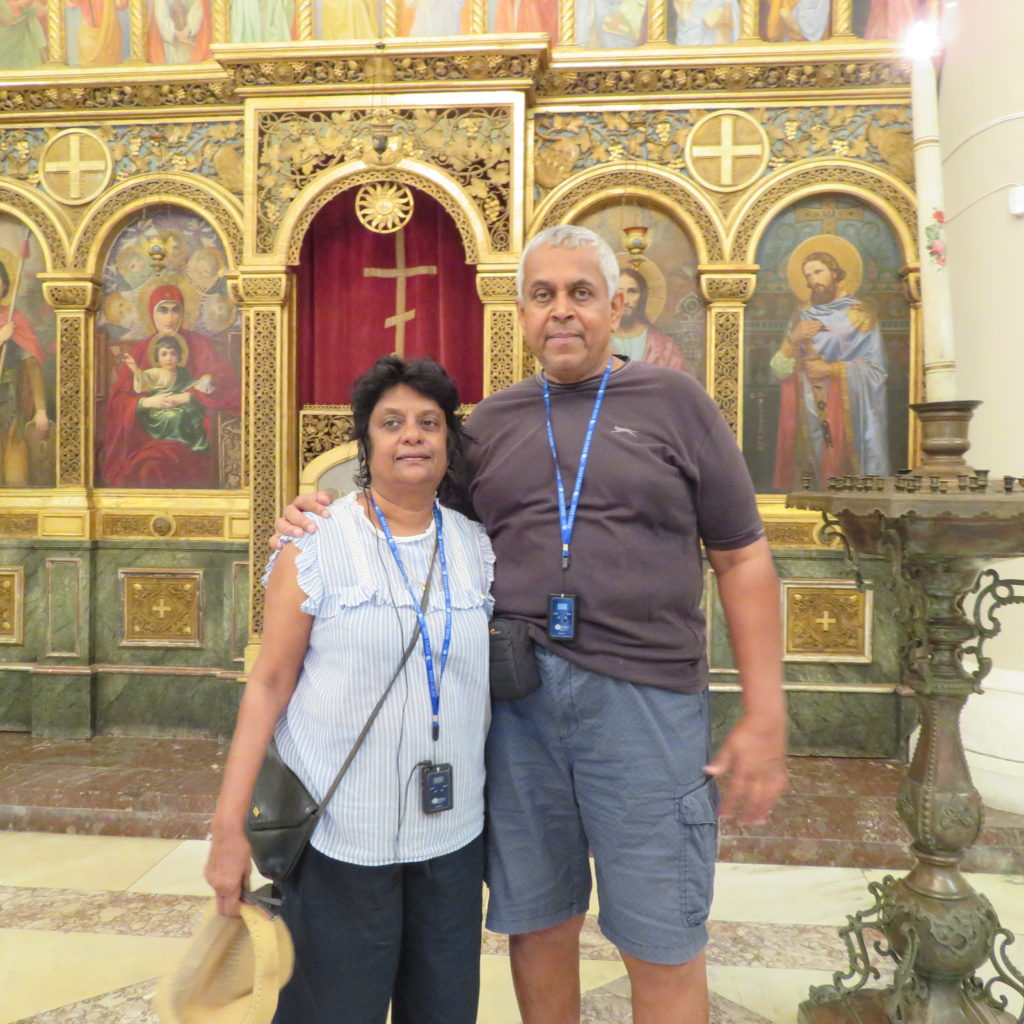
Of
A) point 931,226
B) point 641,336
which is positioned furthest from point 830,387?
point 931,226

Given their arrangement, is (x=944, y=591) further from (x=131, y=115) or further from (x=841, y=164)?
(x=131, y=115)

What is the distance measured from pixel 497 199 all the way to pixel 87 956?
3941mm

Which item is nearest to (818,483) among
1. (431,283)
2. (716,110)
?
(716,110)

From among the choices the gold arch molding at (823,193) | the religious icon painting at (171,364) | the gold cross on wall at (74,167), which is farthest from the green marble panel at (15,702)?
the gold arch molding at (823,193)

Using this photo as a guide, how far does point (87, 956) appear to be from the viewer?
2613 mm

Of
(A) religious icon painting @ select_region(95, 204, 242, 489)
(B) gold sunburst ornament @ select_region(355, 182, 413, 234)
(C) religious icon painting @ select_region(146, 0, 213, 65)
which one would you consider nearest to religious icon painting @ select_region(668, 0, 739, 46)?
(B) gold sunburst ornament @ select_region(355, 182, 413, 234)

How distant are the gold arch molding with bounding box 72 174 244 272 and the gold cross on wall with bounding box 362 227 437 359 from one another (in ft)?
2.87

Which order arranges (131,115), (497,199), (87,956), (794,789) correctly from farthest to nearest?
(131,115) < (497,199) < (794,789) < (87,956)

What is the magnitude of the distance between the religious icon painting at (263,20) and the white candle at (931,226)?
406 centimetres

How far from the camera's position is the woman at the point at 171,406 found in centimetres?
496

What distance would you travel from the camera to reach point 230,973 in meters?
1.44

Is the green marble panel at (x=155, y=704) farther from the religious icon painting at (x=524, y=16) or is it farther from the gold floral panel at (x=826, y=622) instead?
the religious icon painting at (x=524, y=16)

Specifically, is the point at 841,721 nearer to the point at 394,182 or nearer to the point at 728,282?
the point at 728,282

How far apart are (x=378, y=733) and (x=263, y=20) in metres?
4.79
